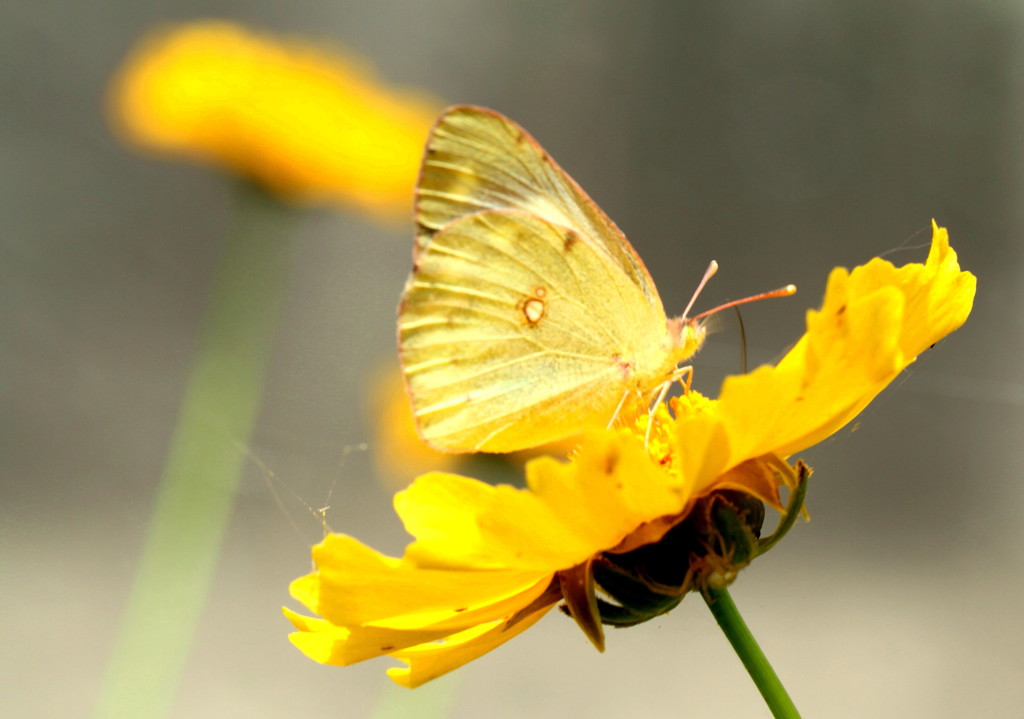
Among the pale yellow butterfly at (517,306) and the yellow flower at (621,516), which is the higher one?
the pale yellow butterfly at (517,306)

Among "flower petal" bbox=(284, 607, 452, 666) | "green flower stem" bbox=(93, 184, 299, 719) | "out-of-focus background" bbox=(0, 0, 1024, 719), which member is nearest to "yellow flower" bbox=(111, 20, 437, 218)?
"green flower stem" bbox=(93, 184, 299, 719)

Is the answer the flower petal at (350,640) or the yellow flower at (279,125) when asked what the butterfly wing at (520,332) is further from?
the yellow flower at (279,125)

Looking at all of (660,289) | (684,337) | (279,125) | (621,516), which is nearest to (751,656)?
(621,516)

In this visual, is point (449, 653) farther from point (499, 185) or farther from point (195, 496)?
point (195, 496)

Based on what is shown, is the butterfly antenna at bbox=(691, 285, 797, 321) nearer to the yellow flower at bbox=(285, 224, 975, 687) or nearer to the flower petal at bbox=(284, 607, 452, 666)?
the yellow flower at bbox=(285, 224, 975, 687)

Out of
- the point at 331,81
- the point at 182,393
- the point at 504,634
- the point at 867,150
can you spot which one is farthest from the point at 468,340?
the point at 182,393

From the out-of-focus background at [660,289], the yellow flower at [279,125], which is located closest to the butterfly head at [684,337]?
the yellow flower at [279,125]

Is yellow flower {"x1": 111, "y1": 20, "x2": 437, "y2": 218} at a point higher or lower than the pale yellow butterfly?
higher
